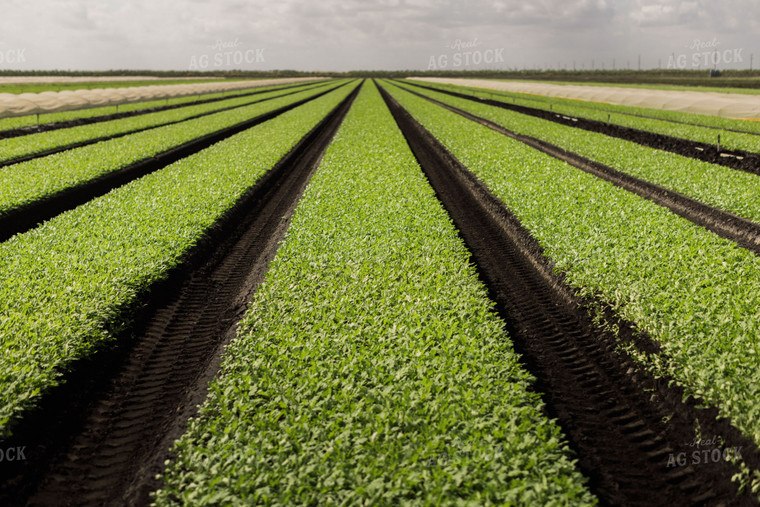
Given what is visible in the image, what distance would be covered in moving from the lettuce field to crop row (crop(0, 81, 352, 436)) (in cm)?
4

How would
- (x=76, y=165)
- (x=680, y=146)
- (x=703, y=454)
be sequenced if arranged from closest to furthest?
(x=703, y=454), (x=76, y=165), (x=680, y=146)

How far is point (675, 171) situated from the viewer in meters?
14.7

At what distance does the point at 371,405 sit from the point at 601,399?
2886 millimetres

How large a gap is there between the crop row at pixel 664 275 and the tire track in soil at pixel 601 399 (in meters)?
0.26

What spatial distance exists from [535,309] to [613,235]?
259cm

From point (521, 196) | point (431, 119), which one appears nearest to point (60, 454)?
point (521, 196)

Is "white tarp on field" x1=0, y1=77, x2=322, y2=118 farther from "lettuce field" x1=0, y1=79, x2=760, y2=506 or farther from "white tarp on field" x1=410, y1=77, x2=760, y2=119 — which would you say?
"white tarp on field" x1=410, y1=77, x2=760, y2=119

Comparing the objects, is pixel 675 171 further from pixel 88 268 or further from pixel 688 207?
pixel 88 268

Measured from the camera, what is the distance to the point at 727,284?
249 inches

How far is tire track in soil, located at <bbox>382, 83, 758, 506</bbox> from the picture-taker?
4.03 m

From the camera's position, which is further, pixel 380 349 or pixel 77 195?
pixel 77 195

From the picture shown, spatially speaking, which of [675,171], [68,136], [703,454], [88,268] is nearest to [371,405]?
[703,454]

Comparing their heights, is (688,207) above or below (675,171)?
below

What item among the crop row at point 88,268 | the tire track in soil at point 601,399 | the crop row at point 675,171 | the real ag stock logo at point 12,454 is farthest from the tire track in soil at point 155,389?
the crop row at point 675,171
